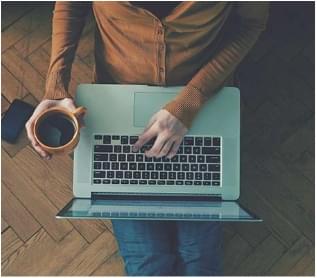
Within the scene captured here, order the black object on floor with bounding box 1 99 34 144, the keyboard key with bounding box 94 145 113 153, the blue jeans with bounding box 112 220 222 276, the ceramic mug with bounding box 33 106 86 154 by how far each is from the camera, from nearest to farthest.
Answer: the ceramic mug with bounding box 33 106 86 154
the keyboard key with bounding box 94 145 113 153
the blue jeans with bounding box 112 220 222 276
the black object on floor with bounding box 1 99 34 144

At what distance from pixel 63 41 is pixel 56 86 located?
0.28 feet

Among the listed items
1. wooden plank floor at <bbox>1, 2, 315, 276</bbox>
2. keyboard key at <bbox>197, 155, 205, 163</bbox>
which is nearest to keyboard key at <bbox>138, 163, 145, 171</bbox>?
keyboard key at <bbox>197, 155, 205, 163</bbox>

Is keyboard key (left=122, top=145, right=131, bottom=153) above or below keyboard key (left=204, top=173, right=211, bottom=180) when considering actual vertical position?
above

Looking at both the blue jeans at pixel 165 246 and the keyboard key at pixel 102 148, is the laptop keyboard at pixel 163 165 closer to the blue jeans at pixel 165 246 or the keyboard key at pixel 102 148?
the keyboard key at pixel 102 148

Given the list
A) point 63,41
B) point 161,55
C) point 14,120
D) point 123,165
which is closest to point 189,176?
point 123,165

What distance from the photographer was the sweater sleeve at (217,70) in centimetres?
82

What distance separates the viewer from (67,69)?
85cm

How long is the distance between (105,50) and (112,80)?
0.21ft

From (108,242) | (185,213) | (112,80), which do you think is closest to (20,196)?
Result: (108,242)

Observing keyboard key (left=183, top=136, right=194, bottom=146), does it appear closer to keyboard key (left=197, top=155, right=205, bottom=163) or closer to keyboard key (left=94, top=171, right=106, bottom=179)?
keyboard key (left=197, top=155, right=205, bottom=163)

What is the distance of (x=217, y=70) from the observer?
833mm

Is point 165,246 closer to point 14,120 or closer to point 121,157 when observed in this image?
point 121,157

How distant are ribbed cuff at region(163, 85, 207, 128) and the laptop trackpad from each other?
4cm

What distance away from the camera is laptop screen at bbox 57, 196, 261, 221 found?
0.75m
